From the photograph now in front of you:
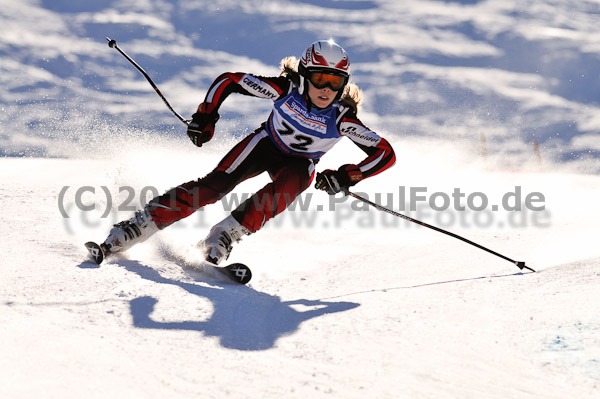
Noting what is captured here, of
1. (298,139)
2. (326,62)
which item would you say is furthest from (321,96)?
(298,139)

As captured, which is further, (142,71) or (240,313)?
(142,71)

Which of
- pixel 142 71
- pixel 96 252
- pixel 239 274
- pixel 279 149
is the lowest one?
pixel 239 274

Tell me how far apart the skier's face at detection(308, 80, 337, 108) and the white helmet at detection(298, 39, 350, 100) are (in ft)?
0.14

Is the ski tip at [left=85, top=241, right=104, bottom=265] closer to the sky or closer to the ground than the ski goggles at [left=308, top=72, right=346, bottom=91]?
closer to the ground

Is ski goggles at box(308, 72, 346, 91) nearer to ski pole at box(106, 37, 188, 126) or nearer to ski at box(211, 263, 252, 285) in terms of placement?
ski pole at box(106, 37, 188, 126)

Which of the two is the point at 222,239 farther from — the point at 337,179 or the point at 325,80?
the point at 325,80

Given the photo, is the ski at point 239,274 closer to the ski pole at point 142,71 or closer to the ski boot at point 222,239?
the ski boot at point 222,239

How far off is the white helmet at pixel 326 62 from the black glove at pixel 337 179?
641 mm

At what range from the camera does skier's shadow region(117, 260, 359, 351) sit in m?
2.61

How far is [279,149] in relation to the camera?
461 centimetres

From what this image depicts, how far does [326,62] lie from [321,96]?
0.26 m

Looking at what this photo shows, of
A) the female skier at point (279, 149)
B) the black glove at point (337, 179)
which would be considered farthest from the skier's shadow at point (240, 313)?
the black glove at point (337, 179)

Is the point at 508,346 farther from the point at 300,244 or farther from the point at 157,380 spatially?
the point at 300,244

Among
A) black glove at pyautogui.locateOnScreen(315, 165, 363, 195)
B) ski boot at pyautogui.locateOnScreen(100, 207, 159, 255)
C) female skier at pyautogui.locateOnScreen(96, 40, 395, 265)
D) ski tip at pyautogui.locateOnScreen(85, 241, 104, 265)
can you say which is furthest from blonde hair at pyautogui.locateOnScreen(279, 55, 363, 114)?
ski tip at pyautogui.locateOnScreen(85, 241, 104, 265)
